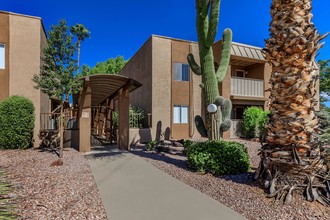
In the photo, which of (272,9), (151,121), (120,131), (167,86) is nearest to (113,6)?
(167,86)

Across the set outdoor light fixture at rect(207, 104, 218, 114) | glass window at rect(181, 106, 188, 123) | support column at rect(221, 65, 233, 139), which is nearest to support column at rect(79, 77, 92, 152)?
outdoor light fixture at rect(207, 104, 218, 114)

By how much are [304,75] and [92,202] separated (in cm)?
512

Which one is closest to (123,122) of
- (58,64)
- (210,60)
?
(58,64)

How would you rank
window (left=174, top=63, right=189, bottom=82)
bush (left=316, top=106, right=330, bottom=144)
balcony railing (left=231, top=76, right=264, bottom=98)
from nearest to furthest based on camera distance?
bush (left=316, top=106, right=330, bottom=144) → window (left=174, top=63, right=189, bottom=82) → balcony railing (left=231, top=76, right=264, bottom=98)

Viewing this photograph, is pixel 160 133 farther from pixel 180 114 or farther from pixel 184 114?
pixel 184 114

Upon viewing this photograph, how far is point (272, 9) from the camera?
4695 mm

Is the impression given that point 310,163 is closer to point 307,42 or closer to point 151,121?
point 307,42

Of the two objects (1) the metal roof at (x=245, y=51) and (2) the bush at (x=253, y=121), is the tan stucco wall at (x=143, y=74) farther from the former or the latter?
(2) the bush at (x=253, y=121)

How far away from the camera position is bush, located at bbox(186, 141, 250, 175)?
19.6 ft

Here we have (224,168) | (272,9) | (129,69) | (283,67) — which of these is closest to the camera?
(283,67)

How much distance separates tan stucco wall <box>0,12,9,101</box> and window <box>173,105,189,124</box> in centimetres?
1072

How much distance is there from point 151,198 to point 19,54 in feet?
39.5

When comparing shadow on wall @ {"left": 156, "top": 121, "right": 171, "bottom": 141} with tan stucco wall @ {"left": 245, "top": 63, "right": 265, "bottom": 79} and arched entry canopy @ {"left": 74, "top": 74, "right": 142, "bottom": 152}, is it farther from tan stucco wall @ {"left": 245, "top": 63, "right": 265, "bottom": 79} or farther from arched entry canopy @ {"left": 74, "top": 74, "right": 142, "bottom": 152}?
tan stucco wall @ {"left": 245, "top": 63, "right": 265, "bottom": 79}

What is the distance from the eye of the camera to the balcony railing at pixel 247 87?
52.7ft
